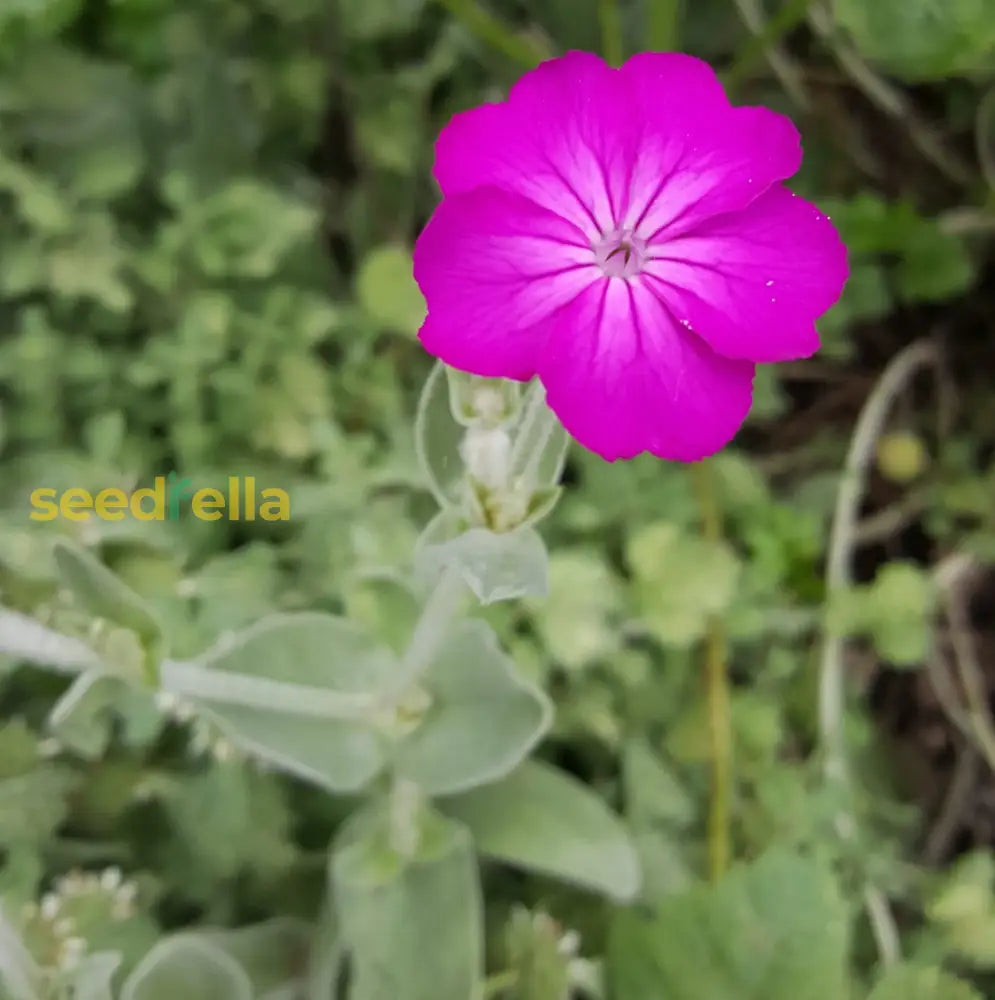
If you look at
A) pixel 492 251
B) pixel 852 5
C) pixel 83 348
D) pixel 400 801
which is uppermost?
pixel 852 5

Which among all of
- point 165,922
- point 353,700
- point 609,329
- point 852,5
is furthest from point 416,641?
point 852,5

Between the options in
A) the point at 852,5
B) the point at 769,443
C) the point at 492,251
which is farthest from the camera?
the point at 769,443

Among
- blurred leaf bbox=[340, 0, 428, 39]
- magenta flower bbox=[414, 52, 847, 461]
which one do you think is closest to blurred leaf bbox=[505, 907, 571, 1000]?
magenta flower bbox=[414, 52, 847, 461]

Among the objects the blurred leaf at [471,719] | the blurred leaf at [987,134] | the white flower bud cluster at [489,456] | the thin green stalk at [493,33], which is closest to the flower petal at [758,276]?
the white flower bud cluster at [489,456]

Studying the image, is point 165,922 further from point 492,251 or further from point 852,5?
point 852,5

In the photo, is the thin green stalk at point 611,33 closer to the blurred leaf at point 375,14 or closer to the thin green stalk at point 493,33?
the thin green stalk at point 493,33

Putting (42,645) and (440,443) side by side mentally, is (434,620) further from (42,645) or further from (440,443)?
(42,645)

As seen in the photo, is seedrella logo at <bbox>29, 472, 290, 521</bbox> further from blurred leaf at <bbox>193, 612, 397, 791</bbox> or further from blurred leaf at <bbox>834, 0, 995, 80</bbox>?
blurred leaf at <bbox>834, 0, 995, 80</bbox>
